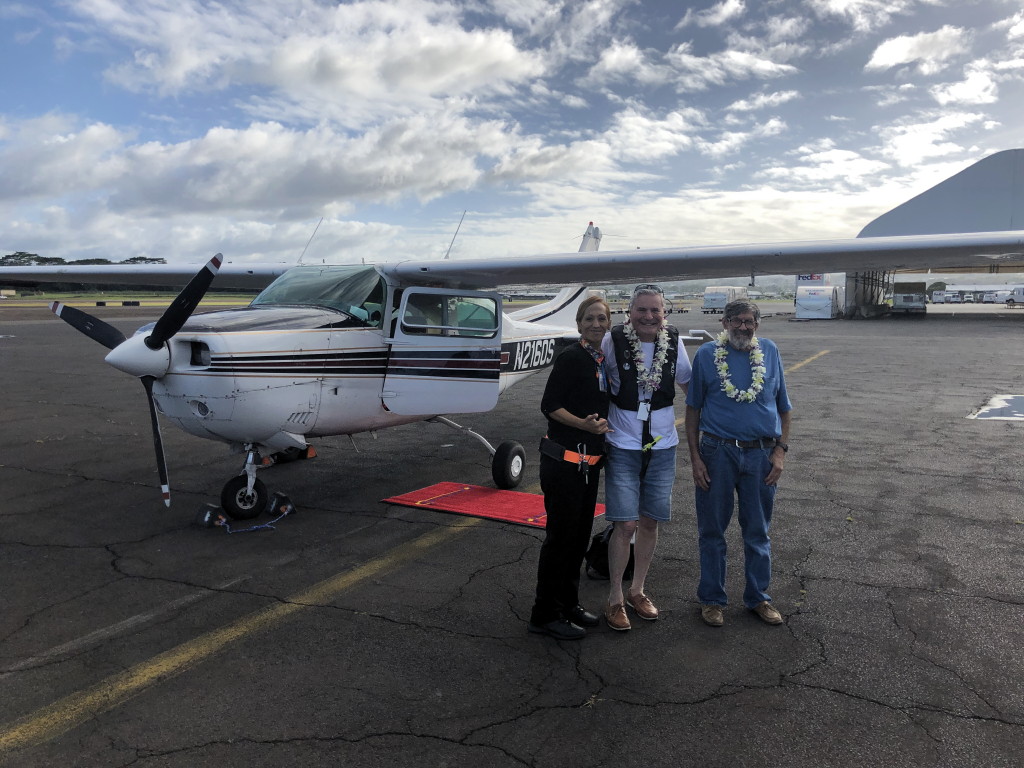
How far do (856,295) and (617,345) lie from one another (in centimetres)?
4831

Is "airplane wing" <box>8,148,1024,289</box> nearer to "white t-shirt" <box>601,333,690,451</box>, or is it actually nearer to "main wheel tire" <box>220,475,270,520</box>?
"main wheel tire" <box>220,475,270,520</box>

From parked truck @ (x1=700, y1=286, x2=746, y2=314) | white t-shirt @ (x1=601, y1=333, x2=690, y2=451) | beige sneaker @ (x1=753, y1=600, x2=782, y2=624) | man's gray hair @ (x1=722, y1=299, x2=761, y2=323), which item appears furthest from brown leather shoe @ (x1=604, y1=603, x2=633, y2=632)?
parked truck @ (x1=700, y1=286, x2=746, y2=314)

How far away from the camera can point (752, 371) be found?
3.69 m

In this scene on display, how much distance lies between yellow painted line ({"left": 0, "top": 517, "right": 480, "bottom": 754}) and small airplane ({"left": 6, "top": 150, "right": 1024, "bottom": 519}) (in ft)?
5.20

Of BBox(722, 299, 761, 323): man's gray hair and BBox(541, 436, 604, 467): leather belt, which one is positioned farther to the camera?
BBox(722, 299, 761, 323): man's gray hair

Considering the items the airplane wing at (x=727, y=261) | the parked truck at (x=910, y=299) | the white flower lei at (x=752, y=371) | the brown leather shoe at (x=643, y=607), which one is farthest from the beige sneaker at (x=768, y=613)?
the parked truck at (x=910, y=299)

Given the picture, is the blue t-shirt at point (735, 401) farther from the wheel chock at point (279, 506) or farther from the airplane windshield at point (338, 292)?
the wheel chock at point (279, 506)

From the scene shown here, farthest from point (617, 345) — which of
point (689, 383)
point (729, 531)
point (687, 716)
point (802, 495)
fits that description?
point (802, 495)

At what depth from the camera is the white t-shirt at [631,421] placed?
3.62 metres

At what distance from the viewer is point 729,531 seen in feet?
17.4

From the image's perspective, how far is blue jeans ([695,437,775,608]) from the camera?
146 inches

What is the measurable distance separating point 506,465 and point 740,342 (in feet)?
10.8

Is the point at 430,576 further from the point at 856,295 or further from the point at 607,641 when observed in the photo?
the point at 856,295

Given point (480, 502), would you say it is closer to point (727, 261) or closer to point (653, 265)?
point (653, 265)
